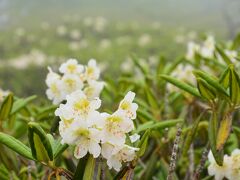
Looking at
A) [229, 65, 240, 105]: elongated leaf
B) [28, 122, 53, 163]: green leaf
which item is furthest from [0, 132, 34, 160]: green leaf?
[229, 65, 240, 105]: elongated leaf

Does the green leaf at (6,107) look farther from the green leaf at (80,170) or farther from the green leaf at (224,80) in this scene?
the green leaf at (224,80)

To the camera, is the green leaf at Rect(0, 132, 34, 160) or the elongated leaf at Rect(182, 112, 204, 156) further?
the elongated leaf at Rect(182, 112, 204, 156)

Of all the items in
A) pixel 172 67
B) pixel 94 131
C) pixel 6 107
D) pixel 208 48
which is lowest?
pixel 94 131

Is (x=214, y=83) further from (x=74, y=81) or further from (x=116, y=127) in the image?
(x=74, y=81)

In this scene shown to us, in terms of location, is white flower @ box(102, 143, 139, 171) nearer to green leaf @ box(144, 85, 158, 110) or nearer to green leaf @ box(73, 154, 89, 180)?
green leaf @ box(73, 154, 89, 180)

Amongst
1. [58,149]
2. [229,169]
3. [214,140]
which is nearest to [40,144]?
[58,149]

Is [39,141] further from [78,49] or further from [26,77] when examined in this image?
[78,49]

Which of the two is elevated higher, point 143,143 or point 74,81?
point 74,81
